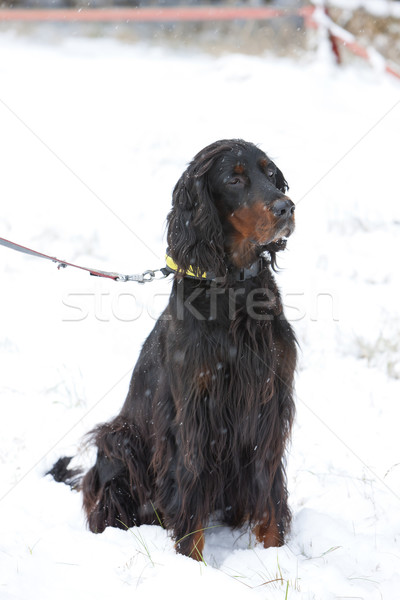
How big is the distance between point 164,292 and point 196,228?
101 inches

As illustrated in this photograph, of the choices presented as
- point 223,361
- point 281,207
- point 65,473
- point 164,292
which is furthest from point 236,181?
point 164,292

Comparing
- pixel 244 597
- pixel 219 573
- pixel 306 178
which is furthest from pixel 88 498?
pixel 306 178

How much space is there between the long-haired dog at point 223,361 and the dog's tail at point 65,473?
0.37m

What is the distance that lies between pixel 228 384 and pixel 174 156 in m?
5.22

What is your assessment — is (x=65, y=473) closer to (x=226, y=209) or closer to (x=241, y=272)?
(x=241, y=272)

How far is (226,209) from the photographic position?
2.39m

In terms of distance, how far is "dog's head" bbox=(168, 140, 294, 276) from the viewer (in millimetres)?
2283

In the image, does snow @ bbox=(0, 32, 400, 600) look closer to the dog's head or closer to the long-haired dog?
the long-haired dog

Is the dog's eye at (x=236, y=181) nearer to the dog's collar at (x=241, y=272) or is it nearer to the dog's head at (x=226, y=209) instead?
the dog's head at (x=226, y=209)

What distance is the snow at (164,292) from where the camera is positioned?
2.18 m

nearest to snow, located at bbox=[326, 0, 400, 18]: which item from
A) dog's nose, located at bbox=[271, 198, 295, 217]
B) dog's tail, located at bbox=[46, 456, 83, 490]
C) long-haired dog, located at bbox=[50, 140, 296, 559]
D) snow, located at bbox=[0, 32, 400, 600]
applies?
snow, located at bbox=[0, 32, 400, 600]

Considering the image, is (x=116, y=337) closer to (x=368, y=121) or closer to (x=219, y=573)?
(x=219, y=573)

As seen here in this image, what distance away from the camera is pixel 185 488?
7.88 ft

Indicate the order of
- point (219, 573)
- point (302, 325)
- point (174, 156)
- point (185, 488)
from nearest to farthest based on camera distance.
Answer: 1. point (219, 573)
2. point (185, 488)
3. point (302, 325)
4. point (174, 156)
